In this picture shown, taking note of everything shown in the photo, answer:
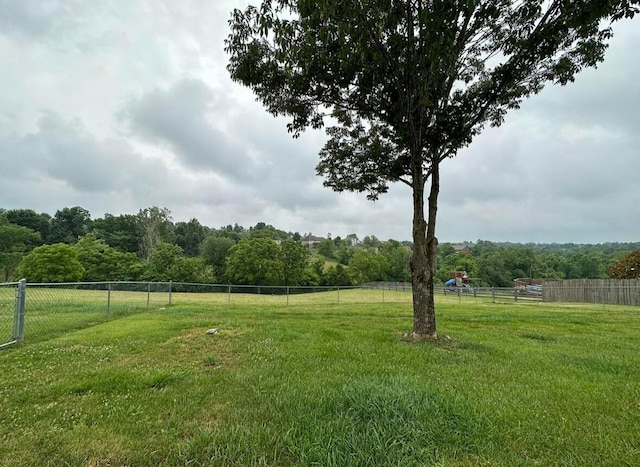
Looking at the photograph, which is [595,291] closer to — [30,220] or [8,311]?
[8,311]

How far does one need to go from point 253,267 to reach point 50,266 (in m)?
24.4

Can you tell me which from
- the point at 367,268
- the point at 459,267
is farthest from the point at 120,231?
the point at 459,267

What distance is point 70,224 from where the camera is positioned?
75.9m

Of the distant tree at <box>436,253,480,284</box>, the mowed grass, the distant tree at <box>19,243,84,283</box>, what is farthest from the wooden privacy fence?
the distant tree at <box>19,243,84,283</box>

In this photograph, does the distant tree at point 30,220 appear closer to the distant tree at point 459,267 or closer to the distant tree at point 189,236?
the distant tree at point 189,236

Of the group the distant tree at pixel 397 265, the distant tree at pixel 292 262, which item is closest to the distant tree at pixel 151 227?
the distant tree at pixel 292 262

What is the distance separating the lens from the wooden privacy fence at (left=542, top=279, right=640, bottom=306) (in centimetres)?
1984

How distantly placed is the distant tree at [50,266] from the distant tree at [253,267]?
64.7 ft

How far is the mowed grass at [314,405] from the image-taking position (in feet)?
7.84

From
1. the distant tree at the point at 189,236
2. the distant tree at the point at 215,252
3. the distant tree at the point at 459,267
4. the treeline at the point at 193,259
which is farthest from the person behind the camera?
the distant tree at the point at 189,236

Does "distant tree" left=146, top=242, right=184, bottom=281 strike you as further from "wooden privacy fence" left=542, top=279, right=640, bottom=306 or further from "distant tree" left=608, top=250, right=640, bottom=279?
"distant tree" left=608, top=250, right=640, bottom=279

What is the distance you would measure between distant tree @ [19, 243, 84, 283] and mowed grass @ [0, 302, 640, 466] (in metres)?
41.7

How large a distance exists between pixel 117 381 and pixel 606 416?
5183 millimetres

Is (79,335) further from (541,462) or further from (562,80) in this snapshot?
(562,80)
